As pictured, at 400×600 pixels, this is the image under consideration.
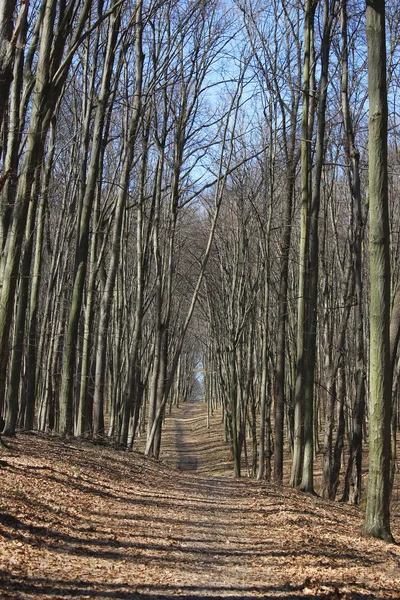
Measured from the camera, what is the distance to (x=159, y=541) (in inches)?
255

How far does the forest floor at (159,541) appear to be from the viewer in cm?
489

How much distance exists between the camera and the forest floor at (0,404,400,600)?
16.0 ft

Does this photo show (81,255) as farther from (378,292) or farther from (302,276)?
(378,292)

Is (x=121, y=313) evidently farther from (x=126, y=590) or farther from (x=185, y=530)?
(x=126, y=590)

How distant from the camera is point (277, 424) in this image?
15336 millimetres

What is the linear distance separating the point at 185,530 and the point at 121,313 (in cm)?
1206

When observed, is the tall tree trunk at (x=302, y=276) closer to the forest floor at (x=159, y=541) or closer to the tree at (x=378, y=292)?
the forest floor at (x=159, y=541)

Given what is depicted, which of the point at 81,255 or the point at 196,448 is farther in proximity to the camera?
the point at 196,448

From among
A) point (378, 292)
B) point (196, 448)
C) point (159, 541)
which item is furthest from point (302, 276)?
point (196, 448)

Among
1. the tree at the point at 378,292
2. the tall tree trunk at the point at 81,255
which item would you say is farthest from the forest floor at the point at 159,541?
the tall tree trunk at the point at 81,255

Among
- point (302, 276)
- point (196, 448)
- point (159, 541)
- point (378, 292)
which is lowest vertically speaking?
point (196, 448)

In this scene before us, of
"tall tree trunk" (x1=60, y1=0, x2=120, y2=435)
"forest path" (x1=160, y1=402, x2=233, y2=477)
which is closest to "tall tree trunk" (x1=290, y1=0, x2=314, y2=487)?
"tall tree trunk" (x1=60, y1=0, x2=120, y2=435)

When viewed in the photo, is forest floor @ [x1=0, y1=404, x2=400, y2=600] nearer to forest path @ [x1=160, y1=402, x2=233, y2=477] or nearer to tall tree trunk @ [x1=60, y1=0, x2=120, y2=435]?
tall tree trunk @ [x1=60, y1=0, x2=120, y2=435]

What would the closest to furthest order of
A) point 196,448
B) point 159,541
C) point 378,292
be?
point 159,541 < point 378,292 < point 196,448
